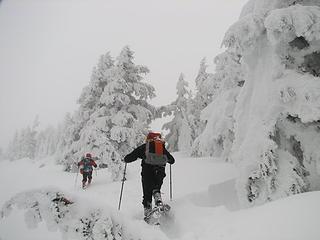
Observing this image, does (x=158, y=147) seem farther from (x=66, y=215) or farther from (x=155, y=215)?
(x=66, y=215)

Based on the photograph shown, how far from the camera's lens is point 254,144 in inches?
326

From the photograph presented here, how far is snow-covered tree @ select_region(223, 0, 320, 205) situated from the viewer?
794cm

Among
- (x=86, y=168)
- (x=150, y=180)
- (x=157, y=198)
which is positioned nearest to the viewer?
(x=157, y=198)

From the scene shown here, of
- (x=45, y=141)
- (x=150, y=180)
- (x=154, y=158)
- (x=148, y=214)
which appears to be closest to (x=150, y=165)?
(x=154, y=158)

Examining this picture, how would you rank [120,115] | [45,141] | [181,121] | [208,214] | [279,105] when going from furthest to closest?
[45,141] < [181,121] < [120,115] < [279,105] < [208,214]

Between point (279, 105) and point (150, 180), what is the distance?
13.4 ft

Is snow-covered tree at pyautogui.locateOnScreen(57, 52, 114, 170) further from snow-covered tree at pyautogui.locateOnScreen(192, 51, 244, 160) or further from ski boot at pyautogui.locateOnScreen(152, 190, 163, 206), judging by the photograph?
ski boot at pyautogui.locateOnScreen(152, 190, 163, 206)

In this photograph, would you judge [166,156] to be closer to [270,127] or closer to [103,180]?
[270,127]

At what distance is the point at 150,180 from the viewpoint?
8.59 metres

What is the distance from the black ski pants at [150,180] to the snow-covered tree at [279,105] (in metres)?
2.16

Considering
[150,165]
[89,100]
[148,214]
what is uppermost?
[89,100]

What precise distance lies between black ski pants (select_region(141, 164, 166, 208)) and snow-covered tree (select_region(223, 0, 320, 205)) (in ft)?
7.09

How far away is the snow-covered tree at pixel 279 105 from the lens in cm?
Answer: 794

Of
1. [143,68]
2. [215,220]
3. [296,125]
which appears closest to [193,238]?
[215,220]
